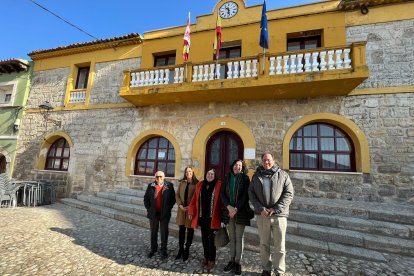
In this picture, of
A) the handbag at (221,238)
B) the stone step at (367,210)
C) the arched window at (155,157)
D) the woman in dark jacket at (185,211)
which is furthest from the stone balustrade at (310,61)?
the handbag at (221,238)

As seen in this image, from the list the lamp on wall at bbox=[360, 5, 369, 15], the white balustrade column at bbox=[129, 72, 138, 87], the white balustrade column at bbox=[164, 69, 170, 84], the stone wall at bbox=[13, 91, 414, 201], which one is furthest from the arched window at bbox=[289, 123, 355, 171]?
the white balustrade column at bbox=[129, 72, 138, 87]

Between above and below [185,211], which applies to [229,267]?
below

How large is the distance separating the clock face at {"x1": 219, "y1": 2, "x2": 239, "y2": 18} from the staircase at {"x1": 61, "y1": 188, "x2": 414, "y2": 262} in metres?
6.54

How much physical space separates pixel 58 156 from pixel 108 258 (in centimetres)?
717

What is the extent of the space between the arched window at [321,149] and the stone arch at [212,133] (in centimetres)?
132

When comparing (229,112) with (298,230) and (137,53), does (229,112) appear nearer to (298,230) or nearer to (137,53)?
(298,230)

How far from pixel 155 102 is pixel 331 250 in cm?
634

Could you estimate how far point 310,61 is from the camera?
5.93 m

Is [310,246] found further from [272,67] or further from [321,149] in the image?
[272,67]

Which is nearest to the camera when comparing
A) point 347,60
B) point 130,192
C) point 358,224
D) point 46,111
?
point 358,224

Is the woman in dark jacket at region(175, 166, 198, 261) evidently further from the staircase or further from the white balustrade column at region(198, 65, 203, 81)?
the white balustrade column at region(198, 65, 203, 81)

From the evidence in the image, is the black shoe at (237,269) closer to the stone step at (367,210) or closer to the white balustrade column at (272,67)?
the stone step at (367,210)

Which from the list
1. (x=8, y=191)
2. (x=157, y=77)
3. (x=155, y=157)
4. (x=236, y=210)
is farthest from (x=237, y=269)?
(x=8, y=191)

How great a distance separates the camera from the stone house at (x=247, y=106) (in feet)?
18.2
